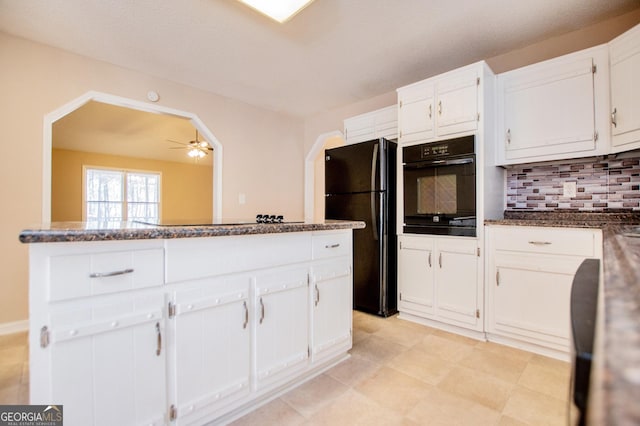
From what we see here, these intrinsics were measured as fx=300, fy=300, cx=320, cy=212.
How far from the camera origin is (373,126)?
11.5 ft

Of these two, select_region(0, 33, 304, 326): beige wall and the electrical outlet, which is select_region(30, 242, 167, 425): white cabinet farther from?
the electrical outlet

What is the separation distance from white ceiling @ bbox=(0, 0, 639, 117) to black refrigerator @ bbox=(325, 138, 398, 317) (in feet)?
2.85

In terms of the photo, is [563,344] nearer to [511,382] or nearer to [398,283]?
[511,382]

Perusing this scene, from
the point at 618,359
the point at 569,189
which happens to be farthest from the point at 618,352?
the point at 569,189

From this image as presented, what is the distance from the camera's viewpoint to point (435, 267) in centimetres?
266

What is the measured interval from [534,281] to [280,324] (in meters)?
1.87

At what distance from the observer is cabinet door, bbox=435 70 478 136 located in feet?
8.06

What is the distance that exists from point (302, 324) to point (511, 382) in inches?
52.0

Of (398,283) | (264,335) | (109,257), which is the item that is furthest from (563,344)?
(109,257)

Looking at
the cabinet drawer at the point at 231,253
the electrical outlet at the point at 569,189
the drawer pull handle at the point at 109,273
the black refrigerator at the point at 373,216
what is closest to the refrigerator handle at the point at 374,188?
the black refrigerator at the point at 373,216

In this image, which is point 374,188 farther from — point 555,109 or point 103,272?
point 103,272

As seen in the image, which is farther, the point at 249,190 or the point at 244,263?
the point at 249,190

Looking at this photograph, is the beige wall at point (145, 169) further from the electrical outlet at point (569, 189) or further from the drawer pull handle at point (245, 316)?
the electrical outlet at point (569, 189)

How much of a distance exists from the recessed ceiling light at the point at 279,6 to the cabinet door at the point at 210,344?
1703 millimetres
